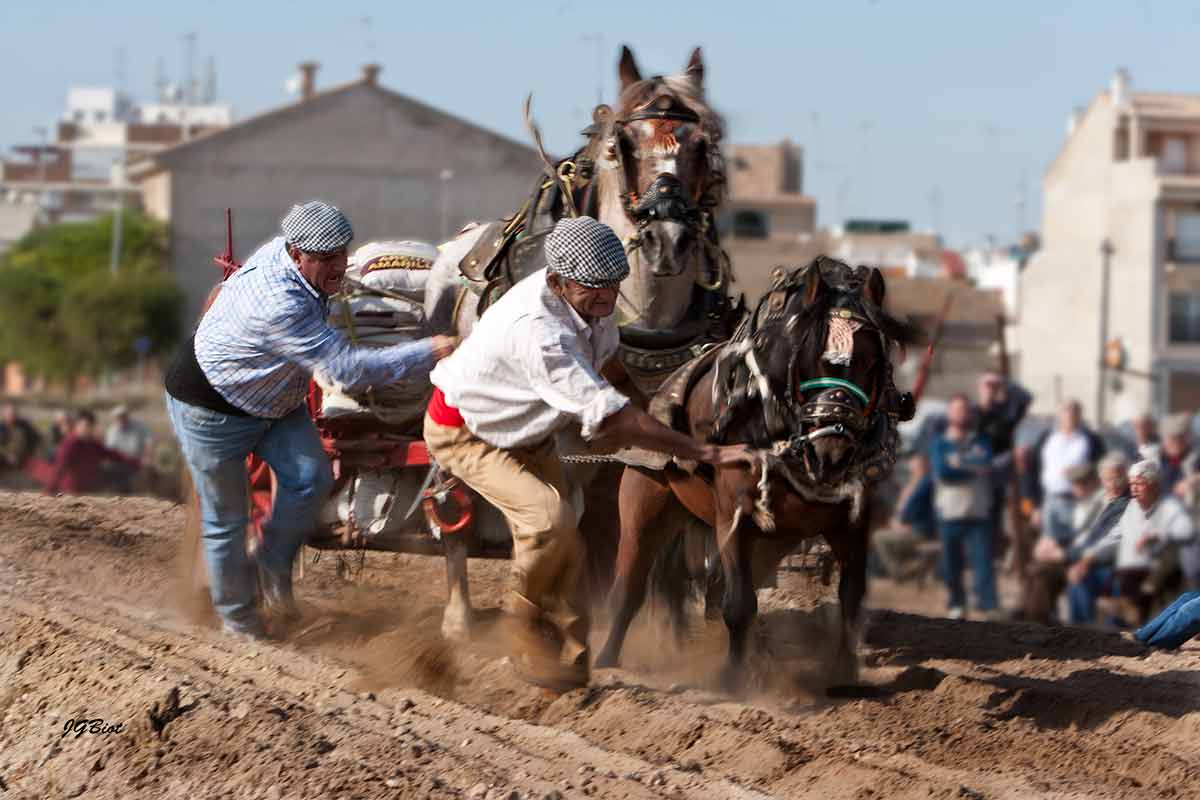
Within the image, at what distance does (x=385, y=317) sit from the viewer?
30.7 ft

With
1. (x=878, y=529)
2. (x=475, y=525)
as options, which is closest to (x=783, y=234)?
(x=878, y=529)

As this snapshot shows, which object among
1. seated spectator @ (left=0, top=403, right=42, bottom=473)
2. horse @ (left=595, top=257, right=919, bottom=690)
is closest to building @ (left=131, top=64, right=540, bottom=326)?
seated spectator @ (left=0, top=403, right=42, bottom=473)

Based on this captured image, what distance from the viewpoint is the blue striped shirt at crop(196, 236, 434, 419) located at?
7391 mm

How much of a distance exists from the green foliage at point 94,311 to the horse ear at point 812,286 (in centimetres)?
4504

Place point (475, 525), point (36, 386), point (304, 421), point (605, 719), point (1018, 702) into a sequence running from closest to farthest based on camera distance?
point (605, 719), point (1018, 702), point (304, 421), point (475, 525), point (36, 386)

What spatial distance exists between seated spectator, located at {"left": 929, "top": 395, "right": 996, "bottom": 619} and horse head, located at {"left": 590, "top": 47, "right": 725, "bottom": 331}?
18.3ft

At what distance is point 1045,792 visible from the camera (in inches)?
239

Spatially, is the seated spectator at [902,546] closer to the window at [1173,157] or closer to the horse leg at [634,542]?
the horse leg at [634,542]

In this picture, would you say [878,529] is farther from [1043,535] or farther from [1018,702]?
[1018,702]

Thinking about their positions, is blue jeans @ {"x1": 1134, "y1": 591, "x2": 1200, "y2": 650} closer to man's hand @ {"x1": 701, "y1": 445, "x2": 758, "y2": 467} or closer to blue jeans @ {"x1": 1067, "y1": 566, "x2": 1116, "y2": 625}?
man's hand @ {"x1": 701, "y1": 445, "x2": 758, "y2": 467}

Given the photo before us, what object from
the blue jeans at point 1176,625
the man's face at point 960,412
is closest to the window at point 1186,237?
the man's face at point 960,412

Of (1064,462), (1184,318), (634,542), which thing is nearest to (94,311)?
(1184,318)

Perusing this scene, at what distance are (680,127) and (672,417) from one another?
4.81 ft

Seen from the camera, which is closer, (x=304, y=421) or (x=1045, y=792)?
(x=1045, y=792)
